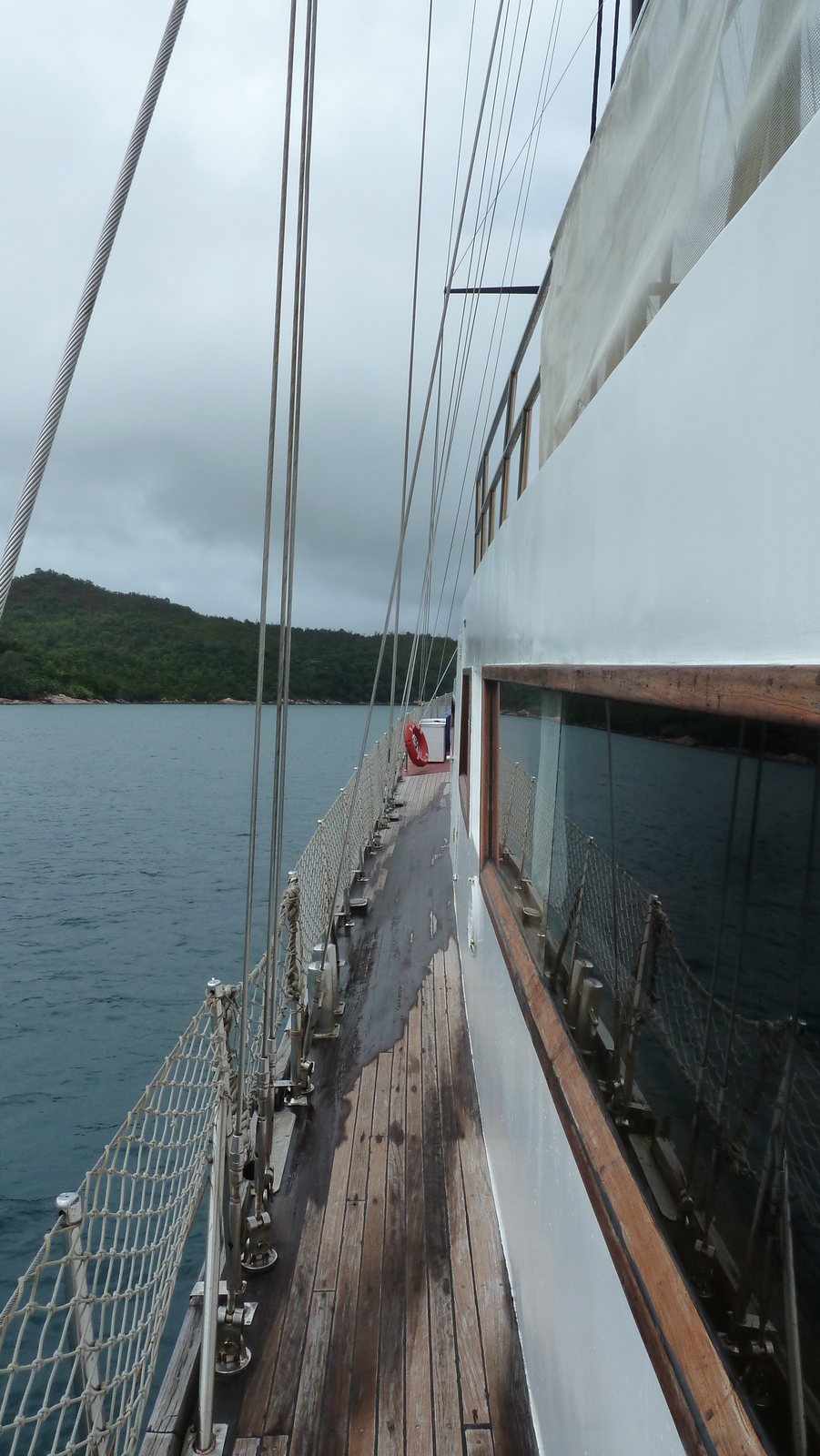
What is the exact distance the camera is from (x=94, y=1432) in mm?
1816

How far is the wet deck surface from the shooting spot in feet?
7.80

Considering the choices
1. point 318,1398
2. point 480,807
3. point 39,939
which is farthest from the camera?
point 39,939

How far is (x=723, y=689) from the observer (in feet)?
3.18

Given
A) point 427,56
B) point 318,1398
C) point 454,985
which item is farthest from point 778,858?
point 427,56

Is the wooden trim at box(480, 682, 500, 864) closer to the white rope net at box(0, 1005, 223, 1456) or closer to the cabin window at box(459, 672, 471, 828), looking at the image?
the white rope net at box(0, 1005, 223, 1456)

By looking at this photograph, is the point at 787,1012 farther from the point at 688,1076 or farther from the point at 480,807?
the point at 480,807

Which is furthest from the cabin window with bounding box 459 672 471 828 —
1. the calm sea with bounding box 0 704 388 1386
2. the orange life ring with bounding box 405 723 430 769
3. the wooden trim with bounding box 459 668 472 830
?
the orange life ring with bounding box 405 723 430 769

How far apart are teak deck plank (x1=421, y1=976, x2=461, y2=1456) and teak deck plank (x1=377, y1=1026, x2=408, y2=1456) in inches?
3.7

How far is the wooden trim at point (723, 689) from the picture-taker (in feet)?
2.60

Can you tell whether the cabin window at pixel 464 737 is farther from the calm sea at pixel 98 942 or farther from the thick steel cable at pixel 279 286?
the calm sea at pixel 98 942

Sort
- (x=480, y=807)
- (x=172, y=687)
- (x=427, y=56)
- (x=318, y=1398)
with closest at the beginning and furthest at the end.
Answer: (x=318, y=1398), (x=480, y=807), (x=427, y=56), (x=172, y=687)

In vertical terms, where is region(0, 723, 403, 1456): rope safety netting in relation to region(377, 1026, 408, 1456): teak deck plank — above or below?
above

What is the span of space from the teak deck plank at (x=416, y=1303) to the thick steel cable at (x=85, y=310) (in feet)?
7.92

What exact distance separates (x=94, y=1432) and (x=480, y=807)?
245 centimetres
